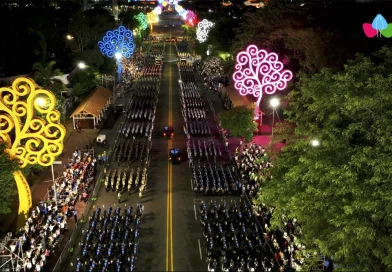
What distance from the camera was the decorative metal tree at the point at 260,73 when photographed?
43.2 m

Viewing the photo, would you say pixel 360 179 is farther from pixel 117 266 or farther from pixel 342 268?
pixel 117 266

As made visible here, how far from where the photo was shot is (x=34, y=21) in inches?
2763

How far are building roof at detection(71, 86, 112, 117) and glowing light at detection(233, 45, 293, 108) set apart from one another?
15745mm

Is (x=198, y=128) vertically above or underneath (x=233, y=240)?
above

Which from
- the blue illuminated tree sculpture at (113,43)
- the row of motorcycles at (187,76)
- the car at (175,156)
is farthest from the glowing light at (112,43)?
the car at (175,156)

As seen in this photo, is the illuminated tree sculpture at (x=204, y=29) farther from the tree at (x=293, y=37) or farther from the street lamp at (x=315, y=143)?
the street lamp at (x=315, y=143)

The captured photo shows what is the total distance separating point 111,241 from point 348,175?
1433 cm

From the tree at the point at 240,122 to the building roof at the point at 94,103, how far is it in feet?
50.7

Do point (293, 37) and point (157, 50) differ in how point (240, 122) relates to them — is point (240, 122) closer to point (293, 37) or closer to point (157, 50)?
point (293, 37)

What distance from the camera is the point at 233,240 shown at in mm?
25328

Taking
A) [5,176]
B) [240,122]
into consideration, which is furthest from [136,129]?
[5,176]

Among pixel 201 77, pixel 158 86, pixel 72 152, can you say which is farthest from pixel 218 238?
pixel 201 77

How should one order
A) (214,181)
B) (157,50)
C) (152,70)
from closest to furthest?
(214,181), (152,70), (157,50)

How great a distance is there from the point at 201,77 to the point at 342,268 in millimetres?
64909
